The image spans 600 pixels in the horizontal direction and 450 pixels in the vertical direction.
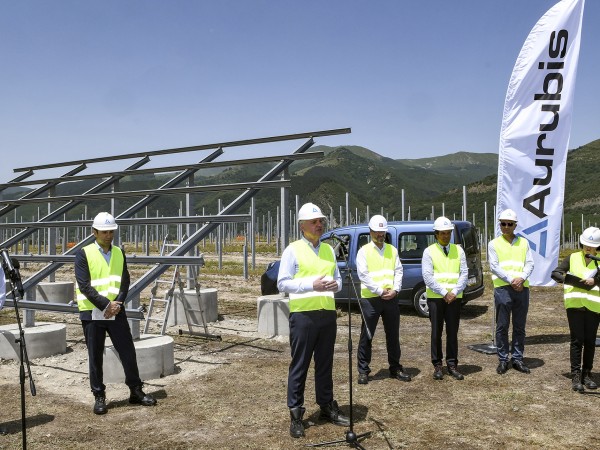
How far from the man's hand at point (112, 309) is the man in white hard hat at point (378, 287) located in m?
2.59

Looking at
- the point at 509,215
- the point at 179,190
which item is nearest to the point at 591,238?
the point at 509,215

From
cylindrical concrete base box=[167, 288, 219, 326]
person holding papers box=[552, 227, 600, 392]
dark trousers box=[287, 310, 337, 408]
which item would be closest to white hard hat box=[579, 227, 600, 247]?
person holding papers box=[552, 227, 600, 392]

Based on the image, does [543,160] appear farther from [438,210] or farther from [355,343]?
[438,210]

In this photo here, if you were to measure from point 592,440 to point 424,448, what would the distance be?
4.63 feet

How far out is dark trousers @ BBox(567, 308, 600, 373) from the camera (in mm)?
5922

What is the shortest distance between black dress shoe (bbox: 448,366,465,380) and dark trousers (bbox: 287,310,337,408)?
225cm

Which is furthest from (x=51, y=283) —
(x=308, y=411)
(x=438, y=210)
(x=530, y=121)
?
(x=438, y=210)

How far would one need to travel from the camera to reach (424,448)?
4.46 metres

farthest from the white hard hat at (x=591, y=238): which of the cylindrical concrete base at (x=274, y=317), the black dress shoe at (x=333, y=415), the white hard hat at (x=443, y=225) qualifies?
the cylindrical concrete base at (x=274, y=317)

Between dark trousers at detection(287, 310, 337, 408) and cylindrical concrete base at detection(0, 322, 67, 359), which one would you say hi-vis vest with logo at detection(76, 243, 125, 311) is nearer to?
dark trousers at detection(287, 310, 337, 408)

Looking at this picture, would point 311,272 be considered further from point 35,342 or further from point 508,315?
point 35,342

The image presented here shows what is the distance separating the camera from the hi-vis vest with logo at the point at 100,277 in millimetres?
5703

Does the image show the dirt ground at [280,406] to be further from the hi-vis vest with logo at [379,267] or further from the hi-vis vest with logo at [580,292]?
the hi-vis vest with logo at [379,267]

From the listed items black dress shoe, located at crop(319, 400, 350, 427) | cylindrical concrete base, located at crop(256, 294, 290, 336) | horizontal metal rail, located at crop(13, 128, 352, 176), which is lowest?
black dress shoe, located at crop(319, 400, 350, 427)
